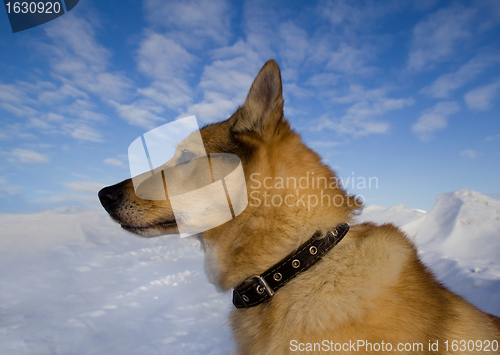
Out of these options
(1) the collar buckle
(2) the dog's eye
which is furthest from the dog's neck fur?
(2) the dog's eye

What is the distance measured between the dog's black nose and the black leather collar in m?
1.50

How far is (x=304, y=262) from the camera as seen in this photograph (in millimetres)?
1917

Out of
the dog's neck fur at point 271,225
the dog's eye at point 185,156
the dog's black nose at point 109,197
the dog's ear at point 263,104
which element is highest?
the dog's ear at point 263,104

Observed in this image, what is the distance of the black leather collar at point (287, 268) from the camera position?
1917 millimetres

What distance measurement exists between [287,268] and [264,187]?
67 cm

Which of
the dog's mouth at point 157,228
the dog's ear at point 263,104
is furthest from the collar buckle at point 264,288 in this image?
the dog's ear at point 263,104

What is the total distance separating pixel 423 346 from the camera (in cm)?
165

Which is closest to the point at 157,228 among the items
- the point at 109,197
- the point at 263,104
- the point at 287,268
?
the point at 109,197

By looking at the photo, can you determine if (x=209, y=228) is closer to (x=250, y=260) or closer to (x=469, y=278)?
(x=250, y=260)

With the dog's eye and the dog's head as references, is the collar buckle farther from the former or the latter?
the dog's eye

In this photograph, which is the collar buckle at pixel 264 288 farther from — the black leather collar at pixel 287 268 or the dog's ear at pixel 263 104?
the dog's ear at pixel 263 104

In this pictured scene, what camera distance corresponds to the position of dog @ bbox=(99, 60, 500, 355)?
172 cm

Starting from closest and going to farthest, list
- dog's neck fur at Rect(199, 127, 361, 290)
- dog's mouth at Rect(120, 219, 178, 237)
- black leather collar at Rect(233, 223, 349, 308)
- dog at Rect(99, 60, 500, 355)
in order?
dog at Rect(99, 60, 500, 355) → black leather collar at Rect(233, 223, 349, 308) → dog's neck fur at Rect(199, 127, 361, 290) → dog's mouth at Rect(120, 219, 178, 237)

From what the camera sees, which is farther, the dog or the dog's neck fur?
the dog's neck fur
